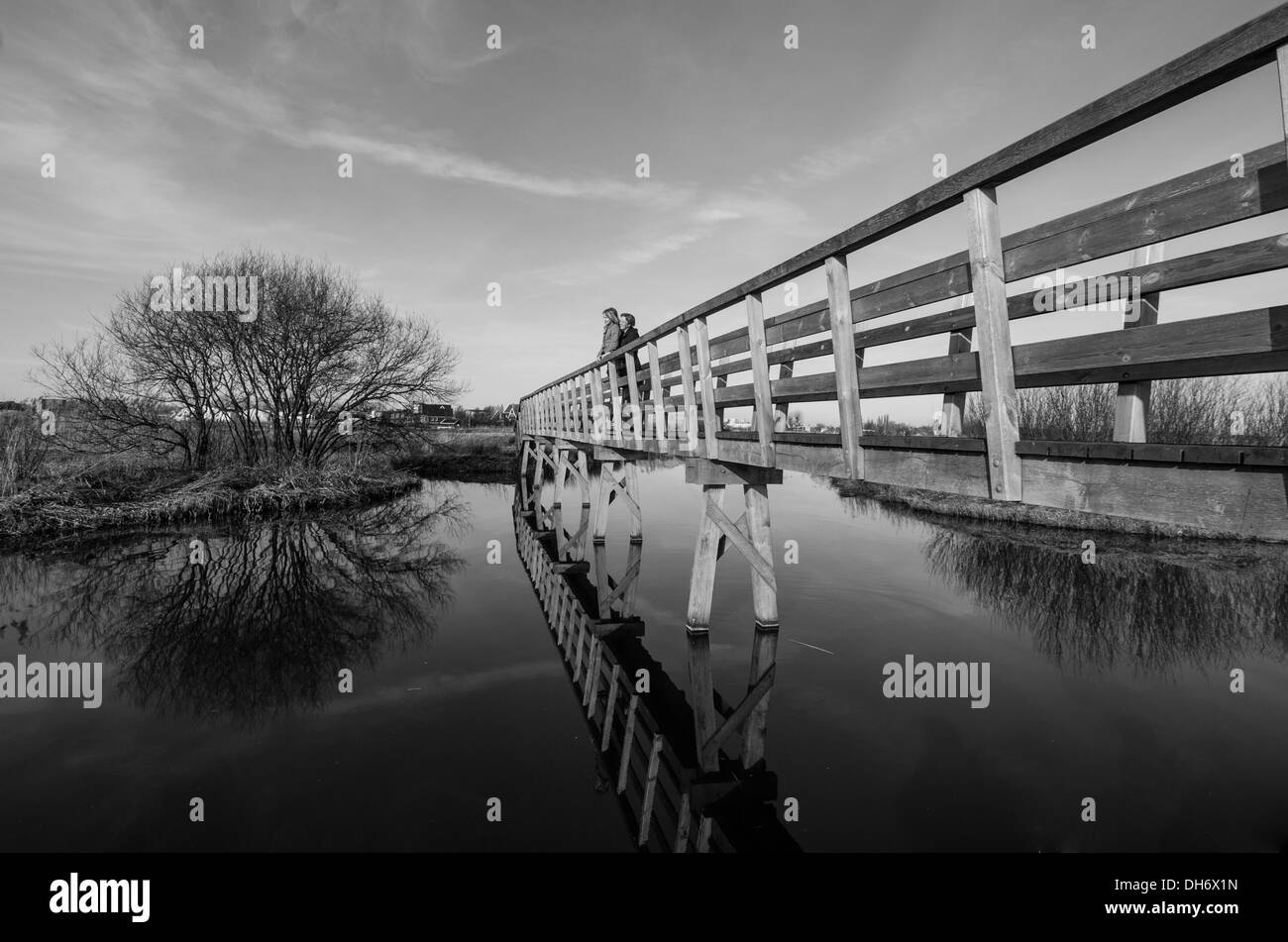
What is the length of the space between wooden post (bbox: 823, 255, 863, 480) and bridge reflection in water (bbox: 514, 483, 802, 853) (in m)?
2.26

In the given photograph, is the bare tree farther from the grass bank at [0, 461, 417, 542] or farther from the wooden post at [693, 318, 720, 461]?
the wooden post at [693, 318, 720, 461]

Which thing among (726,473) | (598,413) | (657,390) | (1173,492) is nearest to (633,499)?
(598,413)

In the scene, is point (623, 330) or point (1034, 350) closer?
point (1034, 350)

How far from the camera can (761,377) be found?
4633mm

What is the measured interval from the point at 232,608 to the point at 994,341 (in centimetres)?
884

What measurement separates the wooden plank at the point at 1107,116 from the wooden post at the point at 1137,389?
0.51 meters

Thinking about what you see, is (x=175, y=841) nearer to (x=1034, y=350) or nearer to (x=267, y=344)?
(x=1034, y=350)

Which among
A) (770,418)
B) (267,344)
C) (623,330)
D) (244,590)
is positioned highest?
(267,344)

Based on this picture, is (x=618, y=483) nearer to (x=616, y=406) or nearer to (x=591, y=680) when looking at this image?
(x=616, y=406)

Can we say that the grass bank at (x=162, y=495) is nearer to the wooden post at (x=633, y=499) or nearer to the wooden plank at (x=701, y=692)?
the wooden post at (x=633, y=499)
